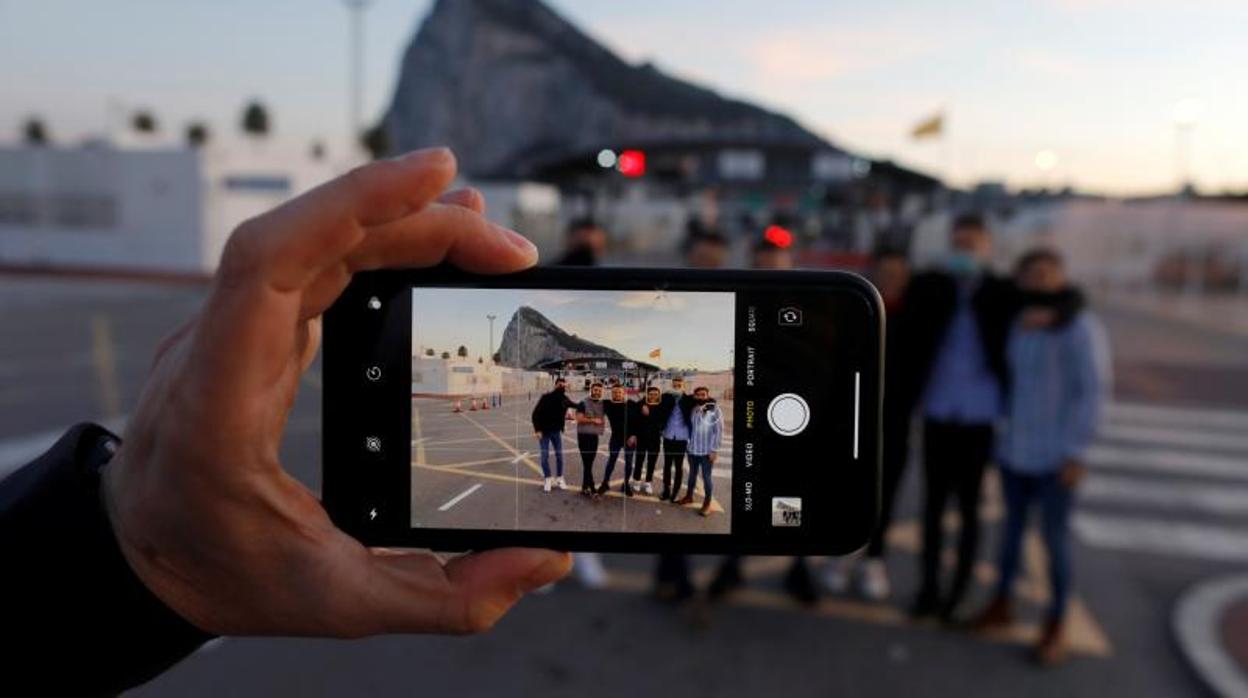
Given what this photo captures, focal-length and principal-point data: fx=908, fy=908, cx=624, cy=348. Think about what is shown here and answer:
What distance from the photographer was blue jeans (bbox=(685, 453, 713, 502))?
1.40 meters

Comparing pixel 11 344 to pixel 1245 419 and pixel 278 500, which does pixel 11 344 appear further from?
pixel 1245 419

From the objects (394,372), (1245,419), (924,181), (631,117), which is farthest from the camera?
(631,117)

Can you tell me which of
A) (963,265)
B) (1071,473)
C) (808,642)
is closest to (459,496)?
(808,642)

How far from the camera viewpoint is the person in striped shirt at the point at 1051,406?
432 cm

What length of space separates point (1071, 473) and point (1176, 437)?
5.57m

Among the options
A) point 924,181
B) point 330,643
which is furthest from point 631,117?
point 330,643

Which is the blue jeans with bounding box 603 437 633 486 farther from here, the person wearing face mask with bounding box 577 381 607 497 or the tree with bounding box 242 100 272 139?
the tree with bounding box 242 100 272 139

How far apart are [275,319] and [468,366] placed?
17.6 inches

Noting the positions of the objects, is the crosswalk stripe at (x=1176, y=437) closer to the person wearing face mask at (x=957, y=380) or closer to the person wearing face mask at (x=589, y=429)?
the person wearing face mask at (x=957, y=380)

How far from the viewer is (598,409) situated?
138cm

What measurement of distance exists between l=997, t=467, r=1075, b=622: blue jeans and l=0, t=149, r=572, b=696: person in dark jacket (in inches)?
152

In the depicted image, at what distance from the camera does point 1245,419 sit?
965 centimetres

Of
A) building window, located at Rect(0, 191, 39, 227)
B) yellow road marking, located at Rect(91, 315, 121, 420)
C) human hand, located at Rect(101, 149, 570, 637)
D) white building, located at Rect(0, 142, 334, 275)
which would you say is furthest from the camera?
building window, located at Rect(0, 191, 39, 227)

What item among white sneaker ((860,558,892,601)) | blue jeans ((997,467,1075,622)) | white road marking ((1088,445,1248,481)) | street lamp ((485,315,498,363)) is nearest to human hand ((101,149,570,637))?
street lamp ((485,315,498,363))
